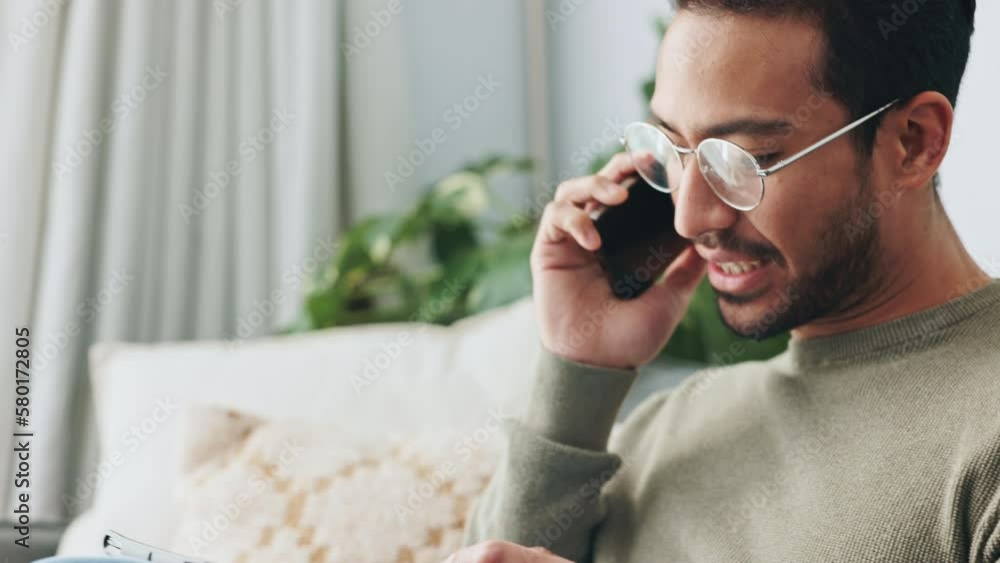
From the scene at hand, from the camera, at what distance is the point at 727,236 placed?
0.98m

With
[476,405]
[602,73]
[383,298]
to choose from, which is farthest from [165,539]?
[602,73]

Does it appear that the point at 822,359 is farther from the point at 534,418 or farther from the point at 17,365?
the point at 17,365

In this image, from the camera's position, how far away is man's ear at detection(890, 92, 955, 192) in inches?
35.6

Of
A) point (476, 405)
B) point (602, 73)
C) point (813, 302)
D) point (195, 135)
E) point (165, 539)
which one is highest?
point (602, 73)

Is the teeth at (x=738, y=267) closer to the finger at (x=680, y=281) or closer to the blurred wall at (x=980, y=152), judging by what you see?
the finger at (x=680, y=281)

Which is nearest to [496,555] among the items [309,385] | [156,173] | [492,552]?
[492,552]

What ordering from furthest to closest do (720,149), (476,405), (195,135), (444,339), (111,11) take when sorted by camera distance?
(195,135) < (111,11) < (444,339) < (476,405) < (720,149)

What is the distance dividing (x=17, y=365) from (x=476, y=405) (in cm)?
89

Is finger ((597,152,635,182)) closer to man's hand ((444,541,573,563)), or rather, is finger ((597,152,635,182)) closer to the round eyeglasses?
the round eyeglasses

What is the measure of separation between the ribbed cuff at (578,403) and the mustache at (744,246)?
188 mm

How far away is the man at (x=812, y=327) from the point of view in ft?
2.76

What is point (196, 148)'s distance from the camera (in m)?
2.10

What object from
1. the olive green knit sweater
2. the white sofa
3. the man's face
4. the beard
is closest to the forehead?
the man's face

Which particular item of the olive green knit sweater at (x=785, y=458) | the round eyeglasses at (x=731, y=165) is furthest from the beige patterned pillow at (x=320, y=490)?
the round eyeglasses at (x=731, y=165)
